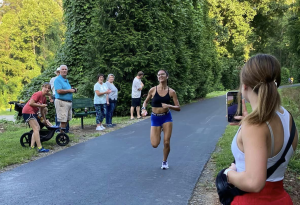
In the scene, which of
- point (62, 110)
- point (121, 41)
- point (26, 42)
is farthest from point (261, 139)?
point (26, 42)

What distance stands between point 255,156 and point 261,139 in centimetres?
10

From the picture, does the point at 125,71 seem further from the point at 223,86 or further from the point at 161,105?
the point at 223,86

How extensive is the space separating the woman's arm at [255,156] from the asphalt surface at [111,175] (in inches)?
120

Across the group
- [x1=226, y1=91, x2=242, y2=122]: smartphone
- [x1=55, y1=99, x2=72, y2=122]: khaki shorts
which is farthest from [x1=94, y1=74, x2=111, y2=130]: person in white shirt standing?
[x1=226, y1=91, x2=242, y2=122]: smartphone

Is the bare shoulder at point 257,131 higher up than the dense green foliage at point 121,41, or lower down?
lower down

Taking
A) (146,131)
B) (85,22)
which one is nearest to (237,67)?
(85,22)

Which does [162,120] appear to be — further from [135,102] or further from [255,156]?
[135,102]

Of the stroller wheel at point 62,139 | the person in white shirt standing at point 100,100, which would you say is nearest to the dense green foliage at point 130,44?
the person in white shirt standing at point 100,100

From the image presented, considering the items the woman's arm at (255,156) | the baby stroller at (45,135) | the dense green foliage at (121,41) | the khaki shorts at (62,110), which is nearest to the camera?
the woman's arm at (255,156)

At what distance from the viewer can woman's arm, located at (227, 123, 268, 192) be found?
1702 mm

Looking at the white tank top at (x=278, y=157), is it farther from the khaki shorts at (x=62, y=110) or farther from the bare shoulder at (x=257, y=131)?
the khaki shorts at (x=62, y=110)

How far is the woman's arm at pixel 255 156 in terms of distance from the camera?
1.70 metres

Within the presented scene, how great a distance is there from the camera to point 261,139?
1704 mm

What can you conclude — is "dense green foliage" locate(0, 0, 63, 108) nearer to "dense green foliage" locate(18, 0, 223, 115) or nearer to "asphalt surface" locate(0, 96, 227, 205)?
"dense green foliage" locate(18, 0, 223, 115)
